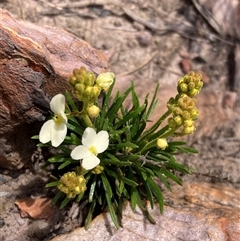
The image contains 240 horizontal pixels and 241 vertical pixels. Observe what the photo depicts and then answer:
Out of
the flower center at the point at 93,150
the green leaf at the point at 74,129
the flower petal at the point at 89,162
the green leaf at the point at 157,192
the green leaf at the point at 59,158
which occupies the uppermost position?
the flower center at the point at 93,150

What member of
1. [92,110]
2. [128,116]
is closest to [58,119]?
[92,110]

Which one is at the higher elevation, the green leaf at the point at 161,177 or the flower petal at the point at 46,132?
the flower petal at the point at 46,132

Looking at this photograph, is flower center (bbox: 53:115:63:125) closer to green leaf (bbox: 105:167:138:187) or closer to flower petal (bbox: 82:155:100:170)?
flower petal (bbox: 82:155:100:170)

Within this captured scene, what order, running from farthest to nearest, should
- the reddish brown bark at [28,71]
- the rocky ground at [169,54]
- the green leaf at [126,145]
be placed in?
1. the rocky ground at [169,54]
2. the green leaf at [126,145]
3. the reddish brown bark at [28,71]

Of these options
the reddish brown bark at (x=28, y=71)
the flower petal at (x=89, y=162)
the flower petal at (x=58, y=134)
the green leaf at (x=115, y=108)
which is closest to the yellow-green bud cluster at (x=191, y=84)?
the green leaf at (x=115, y=108)

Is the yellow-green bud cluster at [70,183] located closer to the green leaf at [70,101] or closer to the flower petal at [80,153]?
the flower petal at [80,153]

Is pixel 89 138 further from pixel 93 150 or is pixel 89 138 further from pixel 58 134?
pixel 58 134

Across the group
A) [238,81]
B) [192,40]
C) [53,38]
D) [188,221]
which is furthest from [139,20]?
[188,221]

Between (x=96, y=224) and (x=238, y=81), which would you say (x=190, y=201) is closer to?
(x=96, y=224)
